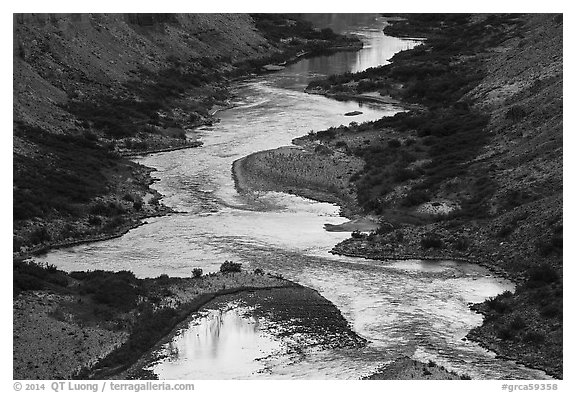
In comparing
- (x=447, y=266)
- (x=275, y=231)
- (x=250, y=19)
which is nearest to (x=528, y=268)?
(x=447, y=266)

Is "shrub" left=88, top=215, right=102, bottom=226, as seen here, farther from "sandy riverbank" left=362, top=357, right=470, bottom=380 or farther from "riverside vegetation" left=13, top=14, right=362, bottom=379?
"sandy riverbank" left=362, top=357, right=470, bottom=380

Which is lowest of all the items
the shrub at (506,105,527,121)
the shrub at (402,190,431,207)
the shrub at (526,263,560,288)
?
the shrub at (526,263,560,288)


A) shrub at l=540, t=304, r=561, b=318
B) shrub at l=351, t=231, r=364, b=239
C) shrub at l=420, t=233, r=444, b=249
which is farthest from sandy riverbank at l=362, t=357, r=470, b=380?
shrub at l=351, t=231, r=364, b=239

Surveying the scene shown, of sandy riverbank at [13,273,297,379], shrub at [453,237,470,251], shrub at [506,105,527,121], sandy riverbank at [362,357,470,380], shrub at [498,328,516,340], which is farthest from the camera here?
shrub at [506,105,527,121]

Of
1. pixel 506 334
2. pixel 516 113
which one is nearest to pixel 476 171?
pixel 516 113

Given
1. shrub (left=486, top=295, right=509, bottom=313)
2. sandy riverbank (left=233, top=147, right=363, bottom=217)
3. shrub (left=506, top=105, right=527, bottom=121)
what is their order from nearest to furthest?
shrub (left=486, top=295, right=509, bottom=313), sandy riverbank (left=233, top=147, right=363, bottom=217), shrub (left=506, top=105, right=527, bottom=121)

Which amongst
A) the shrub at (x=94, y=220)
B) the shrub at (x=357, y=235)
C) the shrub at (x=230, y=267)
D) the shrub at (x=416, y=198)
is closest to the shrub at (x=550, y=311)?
the shrub at (x=230, y=267)

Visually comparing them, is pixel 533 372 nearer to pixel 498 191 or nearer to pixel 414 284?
pixel 414 284
